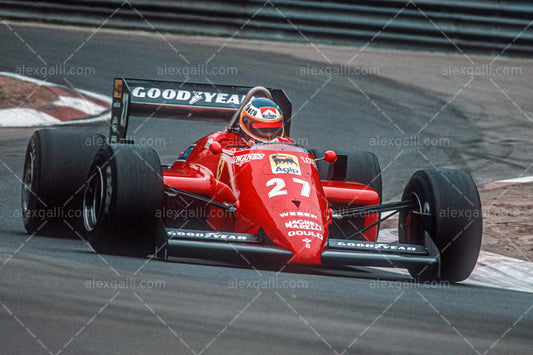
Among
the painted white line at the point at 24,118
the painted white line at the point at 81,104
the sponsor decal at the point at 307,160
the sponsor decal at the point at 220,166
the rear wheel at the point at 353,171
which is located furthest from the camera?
the painted white line at the point at 81,104

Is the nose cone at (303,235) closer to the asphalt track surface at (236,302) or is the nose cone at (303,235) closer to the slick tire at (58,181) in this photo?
Answer: the asphalt track surface at (236,302)

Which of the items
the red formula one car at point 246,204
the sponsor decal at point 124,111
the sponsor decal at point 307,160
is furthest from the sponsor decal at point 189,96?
the sponsor decal at point 307,160

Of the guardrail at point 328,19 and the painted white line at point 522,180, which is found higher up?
the guardrail at point 328,19

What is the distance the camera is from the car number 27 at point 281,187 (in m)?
6.70

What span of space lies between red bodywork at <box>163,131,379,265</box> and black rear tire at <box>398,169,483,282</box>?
75cm

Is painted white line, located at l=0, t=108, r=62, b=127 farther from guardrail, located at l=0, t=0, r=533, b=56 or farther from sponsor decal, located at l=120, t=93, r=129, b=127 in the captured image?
guardrail, located at l=0, t=0, r=533, b=56

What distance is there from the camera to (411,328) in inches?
176

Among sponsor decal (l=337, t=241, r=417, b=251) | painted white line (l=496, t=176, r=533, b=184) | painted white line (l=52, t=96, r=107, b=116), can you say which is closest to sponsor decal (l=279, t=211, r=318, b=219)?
sponsor decal (l=337, t=241, r=417, b=251)

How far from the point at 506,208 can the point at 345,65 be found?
8.06m

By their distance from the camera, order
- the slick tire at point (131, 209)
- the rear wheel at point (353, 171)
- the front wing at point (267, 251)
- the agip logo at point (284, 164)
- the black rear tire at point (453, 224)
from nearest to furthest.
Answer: the front wing at point (267, 251)
the slick tire at point (131, 209)
the black rear tire at point (453, 224)
the agip logo at point (284, 164)
the rear wheel at point (353, 171)

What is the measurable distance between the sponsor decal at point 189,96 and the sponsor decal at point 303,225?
2.67 metres

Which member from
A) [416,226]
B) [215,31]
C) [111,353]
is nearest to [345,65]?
[215,31]

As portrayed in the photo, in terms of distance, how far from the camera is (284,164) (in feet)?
22.9

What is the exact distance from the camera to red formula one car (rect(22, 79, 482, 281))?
6.37 m
